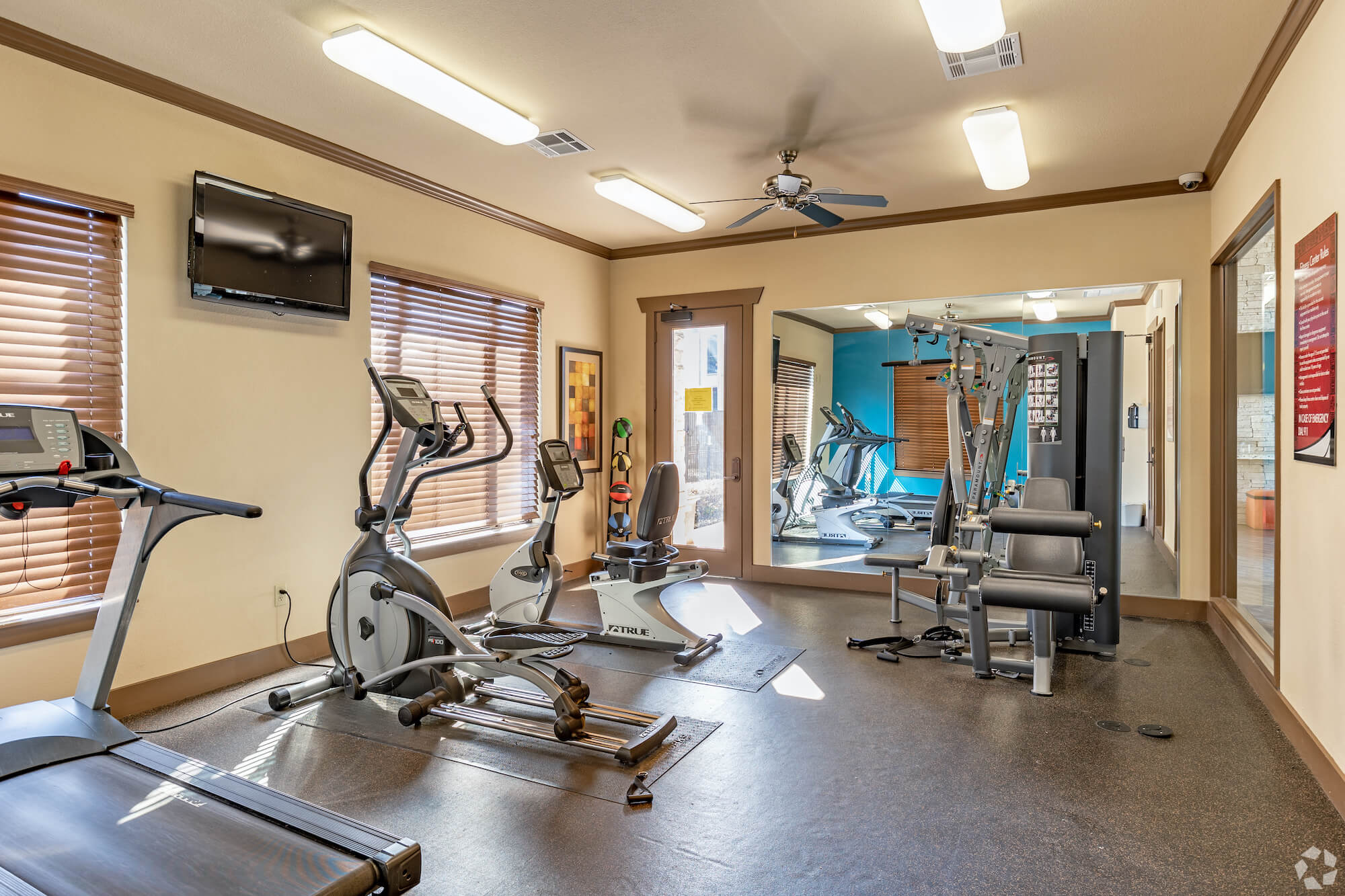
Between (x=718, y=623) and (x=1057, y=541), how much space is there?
2.13 meters

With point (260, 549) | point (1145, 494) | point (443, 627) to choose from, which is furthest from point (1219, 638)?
point (260, 549)

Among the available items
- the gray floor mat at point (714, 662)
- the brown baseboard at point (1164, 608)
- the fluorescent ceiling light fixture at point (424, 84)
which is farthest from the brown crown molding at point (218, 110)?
the brown baseboard at point (1164, 608)

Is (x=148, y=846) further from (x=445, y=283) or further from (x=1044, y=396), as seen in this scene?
(x=1044, y=396)

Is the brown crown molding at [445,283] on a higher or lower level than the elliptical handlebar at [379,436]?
higher

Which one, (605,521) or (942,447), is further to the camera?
(605,521)

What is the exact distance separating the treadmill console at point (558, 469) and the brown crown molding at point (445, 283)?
148 centimetres

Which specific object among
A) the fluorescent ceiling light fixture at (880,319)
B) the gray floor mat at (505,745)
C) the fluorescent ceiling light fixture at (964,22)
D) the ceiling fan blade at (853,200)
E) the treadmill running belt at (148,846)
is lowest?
the gray floor mat at (505,745)

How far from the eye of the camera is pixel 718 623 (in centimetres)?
509

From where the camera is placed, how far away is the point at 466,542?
5367 mm

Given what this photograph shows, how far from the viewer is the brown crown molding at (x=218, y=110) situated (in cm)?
316

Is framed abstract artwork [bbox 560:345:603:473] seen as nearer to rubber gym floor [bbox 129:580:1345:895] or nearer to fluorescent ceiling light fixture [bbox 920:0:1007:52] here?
rubber gym floor [bbox 129:580:1345:895]

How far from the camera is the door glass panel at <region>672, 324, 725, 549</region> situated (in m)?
6.56

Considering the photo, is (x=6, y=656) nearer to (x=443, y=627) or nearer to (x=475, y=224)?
(x=443, y=627)

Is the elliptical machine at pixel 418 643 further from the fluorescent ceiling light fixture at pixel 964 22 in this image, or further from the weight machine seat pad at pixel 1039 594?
the fluorescent ceiling light fixture at pixel 964 22
